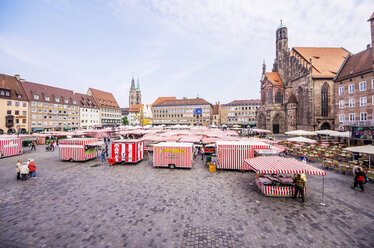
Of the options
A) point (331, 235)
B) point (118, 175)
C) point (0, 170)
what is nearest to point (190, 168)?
point (118, 175)

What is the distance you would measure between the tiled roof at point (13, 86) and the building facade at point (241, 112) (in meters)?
74.9

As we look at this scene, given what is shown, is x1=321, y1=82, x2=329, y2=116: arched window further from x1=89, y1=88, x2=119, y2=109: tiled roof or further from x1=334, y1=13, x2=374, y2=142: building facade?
x1=89, y1=88, x2=119, y2=109: tiled roof

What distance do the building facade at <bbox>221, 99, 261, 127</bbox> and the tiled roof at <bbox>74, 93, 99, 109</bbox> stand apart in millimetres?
59982

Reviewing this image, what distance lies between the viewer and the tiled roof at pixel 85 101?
6638 centimetres

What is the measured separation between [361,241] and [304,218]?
163 cm

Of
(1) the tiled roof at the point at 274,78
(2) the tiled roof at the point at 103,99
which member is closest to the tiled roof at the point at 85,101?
(2) the tiled roof at the point at 103,99

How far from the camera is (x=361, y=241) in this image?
17.6 feet

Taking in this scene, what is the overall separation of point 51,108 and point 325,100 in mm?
77779

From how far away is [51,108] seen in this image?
182 ft

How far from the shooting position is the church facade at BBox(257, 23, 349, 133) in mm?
36750

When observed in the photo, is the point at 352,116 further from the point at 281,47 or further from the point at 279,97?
the point at 281,47

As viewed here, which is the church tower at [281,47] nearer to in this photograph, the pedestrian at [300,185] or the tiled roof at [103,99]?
the pedestrian at [300,185]

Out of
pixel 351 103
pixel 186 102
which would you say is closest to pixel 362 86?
pixel 351 103

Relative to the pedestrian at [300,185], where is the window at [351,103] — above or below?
above
